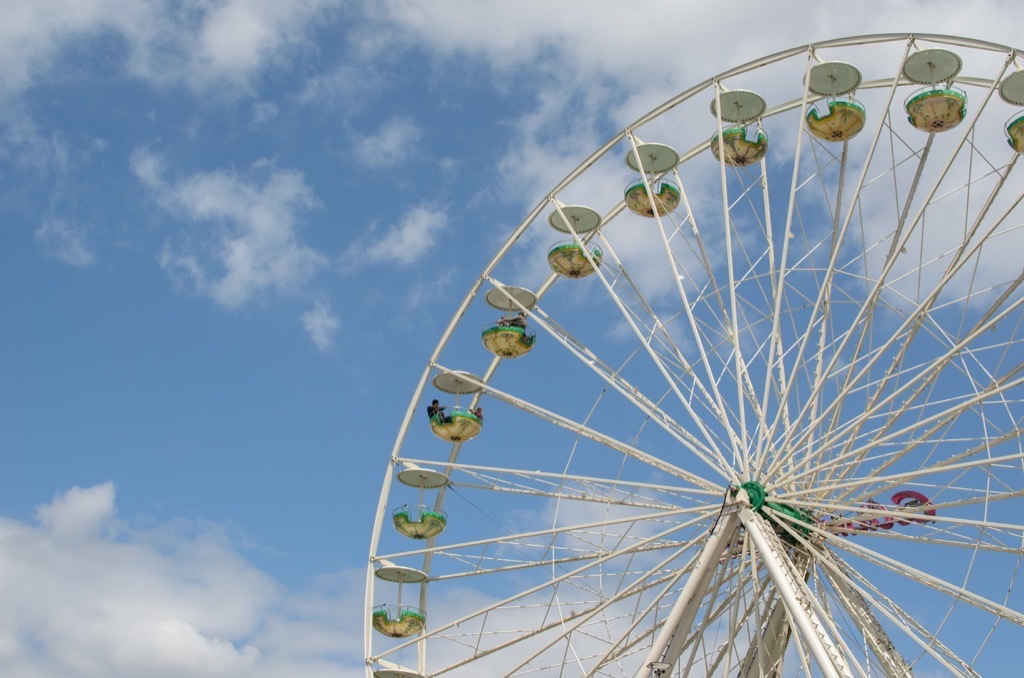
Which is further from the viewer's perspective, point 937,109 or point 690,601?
point 937,109

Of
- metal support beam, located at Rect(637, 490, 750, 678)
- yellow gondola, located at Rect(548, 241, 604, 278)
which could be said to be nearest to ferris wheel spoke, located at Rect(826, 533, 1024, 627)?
metal support beam, located at Rect(637, 490, 750, 678)

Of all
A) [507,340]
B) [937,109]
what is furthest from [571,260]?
[937,109]

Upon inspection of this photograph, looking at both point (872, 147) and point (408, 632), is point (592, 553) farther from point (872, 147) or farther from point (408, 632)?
point (872, 147)

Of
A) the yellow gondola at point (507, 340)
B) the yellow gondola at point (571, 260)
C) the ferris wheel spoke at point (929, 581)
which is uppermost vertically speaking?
the yellow gondola at point (571, 260)

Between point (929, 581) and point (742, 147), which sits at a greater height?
point (742, 147)

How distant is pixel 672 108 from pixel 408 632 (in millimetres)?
8865

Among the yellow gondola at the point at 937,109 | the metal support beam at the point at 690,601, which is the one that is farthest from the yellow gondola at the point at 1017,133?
the metal support beam at the point at 690,601

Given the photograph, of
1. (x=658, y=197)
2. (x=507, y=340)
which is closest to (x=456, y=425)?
(x=507, y=340)

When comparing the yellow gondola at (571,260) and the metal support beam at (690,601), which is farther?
the yellow gondola at (571,260)

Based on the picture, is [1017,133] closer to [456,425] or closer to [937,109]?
[937,109]

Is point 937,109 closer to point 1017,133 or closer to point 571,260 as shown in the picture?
point 1017,133

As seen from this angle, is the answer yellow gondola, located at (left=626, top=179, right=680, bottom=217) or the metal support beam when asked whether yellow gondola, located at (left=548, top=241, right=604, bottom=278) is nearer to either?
yellow gondola, located at (left=626, top=179, right=680, bottom=217)

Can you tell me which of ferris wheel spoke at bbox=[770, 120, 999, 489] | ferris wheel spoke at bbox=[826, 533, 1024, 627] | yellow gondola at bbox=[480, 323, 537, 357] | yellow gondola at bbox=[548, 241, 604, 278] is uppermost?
yellow gondola at bbox=[548, 241, 604, 278]

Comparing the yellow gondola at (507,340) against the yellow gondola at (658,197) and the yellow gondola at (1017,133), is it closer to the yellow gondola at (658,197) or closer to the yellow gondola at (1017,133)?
the yellow gondola at (658,197)
